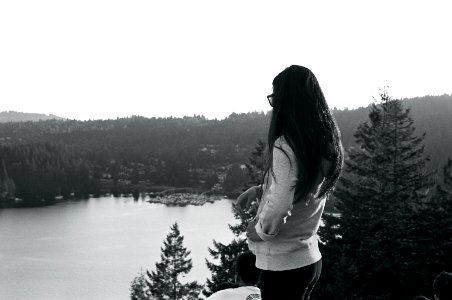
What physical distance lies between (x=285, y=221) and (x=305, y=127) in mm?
345

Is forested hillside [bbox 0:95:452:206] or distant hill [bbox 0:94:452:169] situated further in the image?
distant hill [bbox 0:94:452:169]

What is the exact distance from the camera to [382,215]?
51.1 ft

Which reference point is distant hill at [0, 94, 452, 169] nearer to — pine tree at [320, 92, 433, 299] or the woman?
pine tree at [320, 92, 433, 299]

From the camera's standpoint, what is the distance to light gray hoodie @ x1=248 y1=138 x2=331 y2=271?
1.80 metres

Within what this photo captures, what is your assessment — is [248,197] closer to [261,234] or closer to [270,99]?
[261,234]

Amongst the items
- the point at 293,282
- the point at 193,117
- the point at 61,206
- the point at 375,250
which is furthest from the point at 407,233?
the point at 193,117

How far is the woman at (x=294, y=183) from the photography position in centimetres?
181

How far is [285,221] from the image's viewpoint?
1.85 meters

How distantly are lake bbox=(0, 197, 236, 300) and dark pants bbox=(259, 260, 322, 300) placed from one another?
33838mm

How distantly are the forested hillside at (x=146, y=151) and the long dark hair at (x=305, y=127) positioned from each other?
2636 inches

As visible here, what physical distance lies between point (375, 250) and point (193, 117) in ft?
612

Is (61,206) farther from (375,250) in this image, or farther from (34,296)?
(375,250)

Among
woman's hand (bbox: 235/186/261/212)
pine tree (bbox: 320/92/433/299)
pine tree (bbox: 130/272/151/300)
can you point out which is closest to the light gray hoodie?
woman's hand (bbox: 235/186/261/212)

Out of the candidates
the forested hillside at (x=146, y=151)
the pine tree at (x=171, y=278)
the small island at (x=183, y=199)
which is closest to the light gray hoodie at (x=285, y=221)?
the pine tree at (x=171, y=278)
